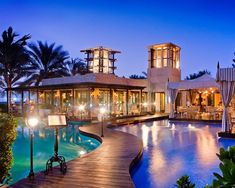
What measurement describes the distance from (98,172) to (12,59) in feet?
71.1

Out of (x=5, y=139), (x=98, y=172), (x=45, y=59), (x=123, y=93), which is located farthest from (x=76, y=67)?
(x=5, y=139)

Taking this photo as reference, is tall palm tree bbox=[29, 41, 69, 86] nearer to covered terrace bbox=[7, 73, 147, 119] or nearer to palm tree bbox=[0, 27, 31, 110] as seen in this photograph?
palm tree bbox=[0, 27, 31, 110]

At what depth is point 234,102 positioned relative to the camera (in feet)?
71.1

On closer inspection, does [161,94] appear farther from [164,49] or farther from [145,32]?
[145,32]

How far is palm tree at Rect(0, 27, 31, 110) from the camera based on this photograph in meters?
24.5

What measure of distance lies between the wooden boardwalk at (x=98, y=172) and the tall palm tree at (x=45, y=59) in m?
20.4

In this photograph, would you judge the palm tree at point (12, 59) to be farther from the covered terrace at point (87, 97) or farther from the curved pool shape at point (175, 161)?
the curved pool shape at point (175, 161)

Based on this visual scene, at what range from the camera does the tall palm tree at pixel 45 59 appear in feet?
87.8

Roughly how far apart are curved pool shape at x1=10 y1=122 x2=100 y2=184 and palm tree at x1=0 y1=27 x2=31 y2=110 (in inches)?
503

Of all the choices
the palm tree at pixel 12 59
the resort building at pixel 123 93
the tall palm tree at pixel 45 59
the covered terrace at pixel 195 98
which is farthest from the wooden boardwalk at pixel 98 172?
the tall palm tree at pixel 45 59

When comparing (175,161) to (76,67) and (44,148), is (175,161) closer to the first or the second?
(44,148)

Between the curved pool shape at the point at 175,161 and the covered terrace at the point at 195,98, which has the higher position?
the covered terrace at the point at 195,98

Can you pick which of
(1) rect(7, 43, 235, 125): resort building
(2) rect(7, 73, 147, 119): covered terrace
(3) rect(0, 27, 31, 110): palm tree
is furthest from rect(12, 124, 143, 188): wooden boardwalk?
(3) rect(0, 27, 31, 110): palm tree

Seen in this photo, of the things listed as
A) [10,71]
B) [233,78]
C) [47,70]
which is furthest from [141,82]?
[233,78]
